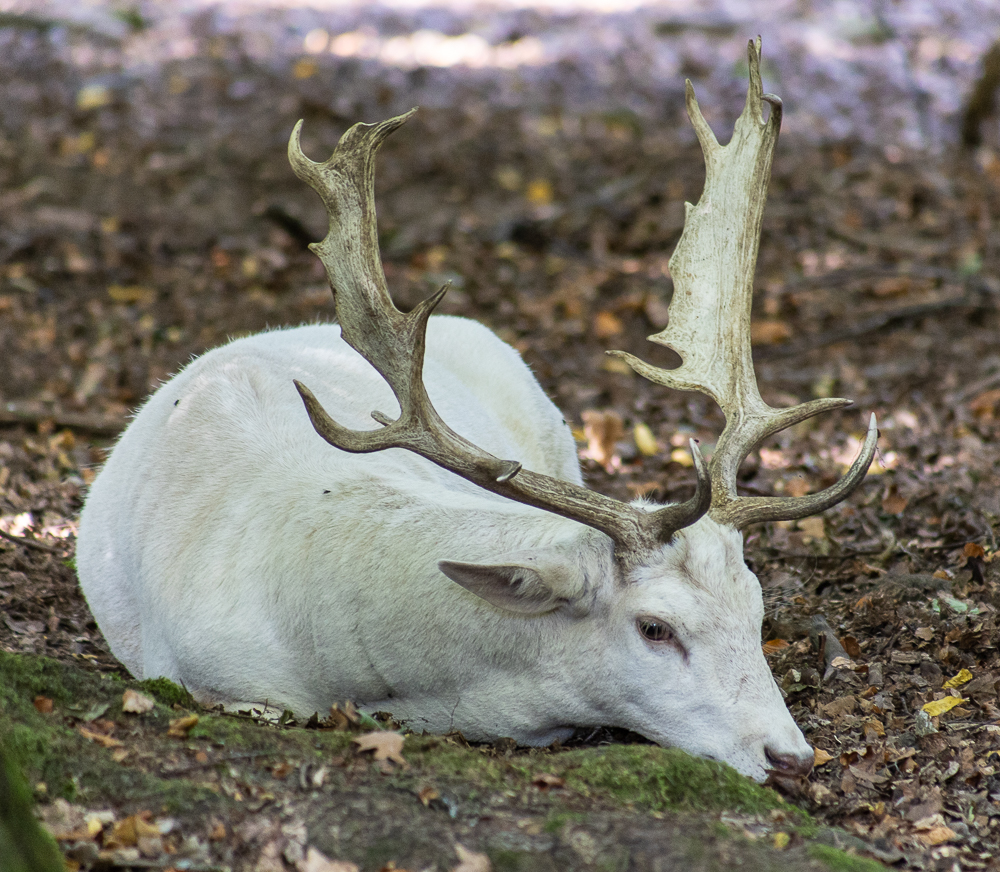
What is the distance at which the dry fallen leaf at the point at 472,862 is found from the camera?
3.02m

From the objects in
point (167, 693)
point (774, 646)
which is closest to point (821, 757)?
point (774, 646)

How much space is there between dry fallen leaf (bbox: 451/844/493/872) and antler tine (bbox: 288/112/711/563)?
4.29 feet

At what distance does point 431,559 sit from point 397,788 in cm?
103

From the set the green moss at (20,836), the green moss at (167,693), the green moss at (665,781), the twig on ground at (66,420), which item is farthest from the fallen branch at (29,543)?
the green moss at (665,781)

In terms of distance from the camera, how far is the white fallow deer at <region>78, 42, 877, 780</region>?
399 cm

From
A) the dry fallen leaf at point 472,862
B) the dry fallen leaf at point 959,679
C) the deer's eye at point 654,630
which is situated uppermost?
the deer's eye at point 654,630

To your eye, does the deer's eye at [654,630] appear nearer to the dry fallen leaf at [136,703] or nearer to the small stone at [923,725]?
the small stone at [923,725]

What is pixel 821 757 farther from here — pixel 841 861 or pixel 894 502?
pixel 894 502

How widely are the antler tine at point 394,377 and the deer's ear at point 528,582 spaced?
19 cm

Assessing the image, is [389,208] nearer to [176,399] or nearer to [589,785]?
[176,399]

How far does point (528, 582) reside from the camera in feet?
13.1

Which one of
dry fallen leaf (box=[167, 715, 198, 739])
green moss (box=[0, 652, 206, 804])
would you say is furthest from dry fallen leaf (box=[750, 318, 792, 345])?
green moss (box=[0, 652, 206, 804])

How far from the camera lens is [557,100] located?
46.2ft

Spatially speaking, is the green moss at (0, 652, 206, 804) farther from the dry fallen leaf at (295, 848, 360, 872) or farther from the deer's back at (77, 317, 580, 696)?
the deer's back at (77, 317, 580, 696)
